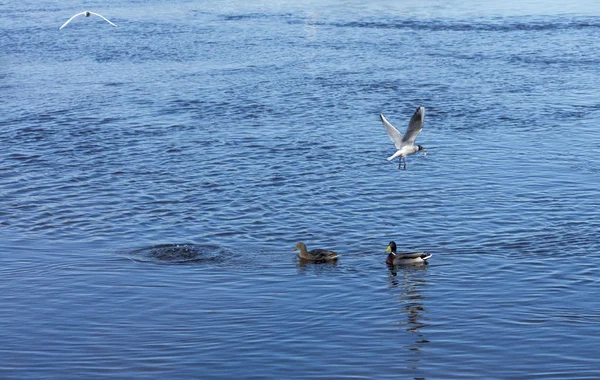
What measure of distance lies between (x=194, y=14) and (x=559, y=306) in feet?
127

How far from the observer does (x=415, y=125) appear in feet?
56.8

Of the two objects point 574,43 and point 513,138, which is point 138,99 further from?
point 574,43

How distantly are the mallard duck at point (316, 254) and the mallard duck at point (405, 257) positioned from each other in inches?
36.5

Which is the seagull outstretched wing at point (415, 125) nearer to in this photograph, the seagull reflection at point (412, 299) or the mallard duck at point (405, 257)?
the mallard duck at point (405, 257)

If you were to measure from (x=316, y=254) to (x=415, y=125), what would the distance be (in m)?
3.22

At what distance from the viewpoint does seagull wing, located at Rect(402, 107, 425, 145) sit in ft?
55.5

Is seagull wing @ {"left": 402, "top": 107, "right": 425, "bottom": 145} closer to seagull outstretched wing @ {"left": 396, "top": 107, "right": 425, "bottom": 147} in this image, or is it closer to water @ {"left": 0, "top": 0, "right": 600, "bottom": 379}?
seagull outstretched wing @ {"left": 396, "top": 107, "right": 425, "bottom": 147}

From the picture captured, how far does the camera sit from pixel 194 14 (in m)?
50.3

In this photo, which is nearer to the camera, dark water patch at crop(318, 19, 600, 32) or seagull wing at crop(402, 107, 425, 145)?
seagull wing at crop(402, 107, 425, 145)

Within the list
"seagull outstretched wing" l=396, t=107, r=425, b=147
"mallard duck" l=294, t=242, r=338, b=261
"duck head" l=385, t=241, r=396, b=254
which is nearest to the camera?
"mallard duck" l=294, t=242, r=338, b=261

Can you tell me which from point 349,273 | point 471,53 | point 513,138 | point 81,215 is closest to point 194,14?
point 471,53

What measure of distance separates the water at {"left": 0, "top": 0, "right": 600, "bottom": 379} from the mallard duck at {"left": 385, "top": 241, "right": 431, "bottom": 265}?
0.92 feet

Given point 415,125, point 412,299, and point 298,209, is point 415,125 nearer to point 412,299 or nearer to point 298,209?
point 298,209

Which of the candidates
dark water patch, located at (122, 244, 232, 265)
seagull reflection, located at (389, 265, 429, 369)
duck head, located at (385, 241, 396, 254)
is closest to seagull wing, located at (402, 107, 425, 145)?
duck head, located at (385, 241, 396, 254)
